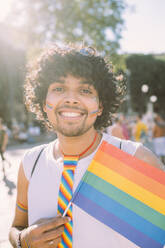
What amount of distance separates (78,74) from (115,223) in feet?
2.76

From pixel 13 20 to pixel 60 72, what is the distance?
14.9 m

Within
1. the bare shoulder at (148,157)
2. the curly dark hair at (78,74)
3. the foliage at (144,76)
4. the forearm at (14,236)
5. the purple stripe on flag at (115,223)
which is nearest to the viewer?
the purple stripe on flag at (115,223)

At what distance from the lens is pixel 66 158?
5.42 feet

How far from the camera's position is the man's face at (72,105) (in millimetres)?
1638

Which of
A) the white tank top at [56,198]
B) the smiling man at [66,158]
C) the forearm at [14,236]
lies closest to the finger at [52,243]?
the smiling man at [66,158]

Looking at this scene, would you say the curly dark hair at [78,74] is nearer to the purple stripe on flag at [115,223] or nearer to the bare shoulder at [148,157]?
the bare shoulder at [148,157]

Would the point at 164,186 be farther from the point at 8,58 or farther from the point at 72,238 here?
the point at 8,58

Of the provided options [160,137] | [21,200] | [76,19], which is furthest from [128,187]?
[76,19]

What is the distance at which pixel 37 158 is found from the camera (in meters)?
1.75

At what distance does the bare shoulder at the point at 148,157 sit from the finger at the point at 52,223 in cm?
49

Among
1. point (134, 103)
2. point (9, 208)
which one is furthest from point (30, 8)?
point (134, 103)

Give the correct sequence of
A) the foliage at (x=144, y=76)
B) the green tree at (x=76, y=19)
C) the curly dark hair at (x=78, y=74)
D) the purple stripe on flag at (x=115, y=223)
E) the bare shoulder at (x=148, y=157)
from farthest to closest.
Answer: the foliage at (x=144, y=76) < the green tree at (x=76, y=19) < the curly dark hair at (x=78, y=74) < the bare shoulder at (x=148, y=157) < the purple stripe on flag at (x=115, y=223)

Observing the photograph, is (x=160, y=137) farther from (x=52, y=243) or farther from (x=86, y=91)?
(x=52, y=243)

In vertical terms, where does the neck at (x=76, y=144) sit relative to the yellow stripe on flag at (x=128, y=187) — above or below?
above
